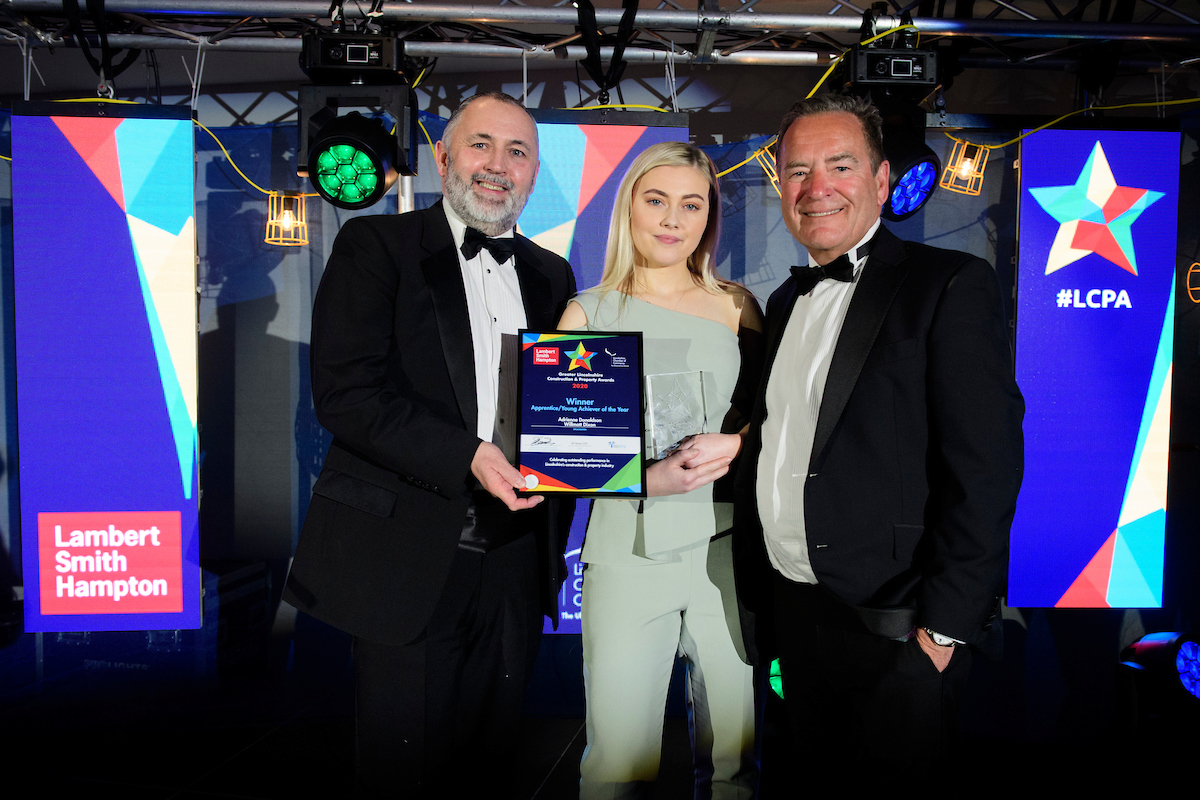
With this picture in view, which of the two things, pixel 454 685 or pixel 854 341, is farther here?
pixel 454 685

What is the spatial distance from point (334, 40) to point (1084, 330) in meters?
4.10

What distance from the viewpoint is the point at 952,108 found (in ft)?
16.1

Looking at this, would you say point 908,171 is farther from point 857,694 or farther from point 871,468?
point 857,694

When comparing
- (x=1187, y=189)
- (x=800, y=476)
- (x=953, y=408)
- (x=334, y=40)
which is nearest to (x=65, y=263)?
(x=334, y=40)

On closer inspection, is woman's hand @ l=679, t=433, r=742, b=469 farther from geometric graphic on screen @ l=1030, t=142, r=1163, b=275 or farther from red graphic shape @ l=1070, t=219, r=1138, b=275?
red graphic shape @ l=1070, t=219, r=1138, b=275

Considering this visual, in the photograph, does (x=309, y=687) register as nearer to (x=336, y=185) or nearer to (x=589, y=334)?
(x=336, y=185)

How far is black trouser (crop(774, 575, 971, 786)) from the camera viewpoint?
1700 mm

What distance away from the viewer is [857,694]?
5.89 feet

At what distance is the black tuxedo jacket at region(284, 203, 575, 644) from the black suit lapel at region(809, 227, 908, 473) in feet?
3.07

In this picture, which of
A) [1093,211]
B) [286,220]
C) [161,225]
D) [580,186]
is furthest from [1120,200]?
[161,225]

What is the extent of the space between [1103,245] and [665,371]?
10.5ft

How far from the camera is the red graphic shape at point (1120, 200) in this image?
3799 millimetres

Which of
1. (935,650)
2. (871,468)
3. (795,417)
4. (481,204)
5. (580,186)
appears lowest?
(935,650)

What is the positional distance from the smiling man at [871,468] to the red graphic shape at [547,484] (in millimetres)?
508
